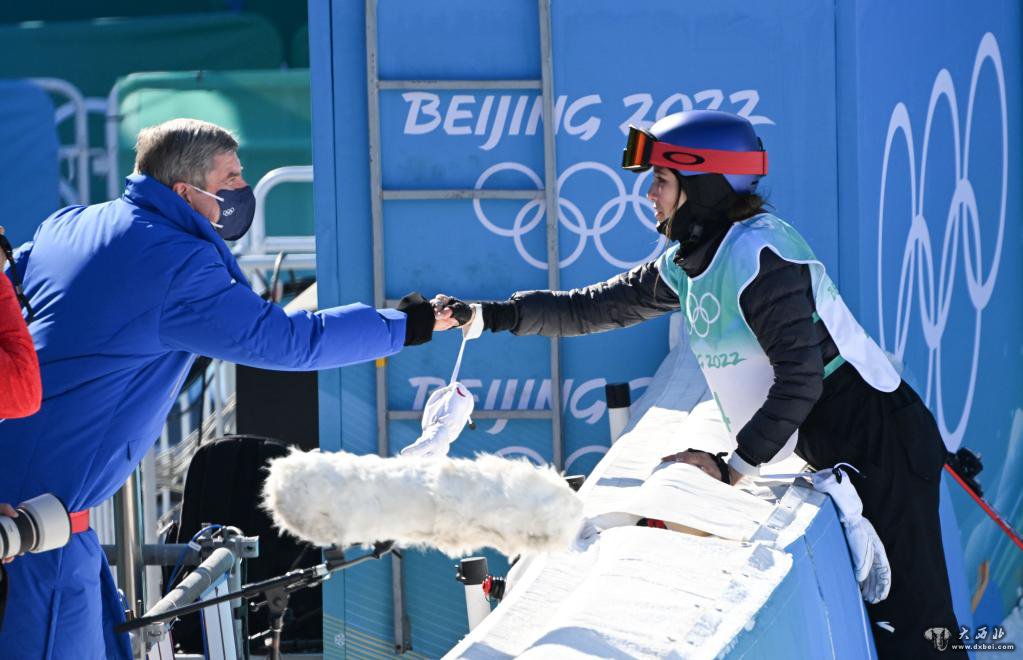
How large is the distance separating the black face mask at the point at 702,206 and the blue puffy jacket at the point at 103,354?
3.25 feet

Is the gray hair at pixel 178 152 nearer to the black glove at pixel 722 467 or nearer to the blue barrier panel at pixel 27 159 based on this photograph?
the black glove at pixel 722 467

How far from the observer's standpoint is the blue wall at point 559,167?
509 centimetres

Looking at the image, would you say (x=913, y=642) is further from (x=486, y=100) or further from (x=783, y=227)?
(x=486, y=100)

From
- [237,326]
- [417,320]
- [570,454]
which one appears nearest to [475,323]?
[417,320]

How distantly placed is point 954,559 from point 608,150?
209 centimetres

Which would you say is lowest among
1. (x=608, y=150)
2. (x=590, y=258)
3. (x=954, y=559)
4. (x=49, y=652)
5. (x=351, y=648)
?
(x=351, y=648)

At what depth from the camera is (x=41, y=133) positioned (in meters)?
10.8

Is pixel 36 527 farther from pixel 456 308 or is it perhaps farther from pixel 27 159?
pixel 27 159

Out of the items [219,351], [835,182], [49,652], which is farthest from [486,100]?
[49,652]

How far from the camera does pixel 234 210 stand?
302cm

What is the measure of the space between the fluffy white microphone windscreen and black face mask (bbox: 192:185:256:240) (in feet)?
3.61

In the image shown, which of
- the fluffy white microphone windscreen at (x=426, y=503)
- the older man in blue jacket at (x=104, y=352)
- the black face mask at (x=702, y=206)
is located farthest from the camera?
the black face mask at (x=702, y=206)

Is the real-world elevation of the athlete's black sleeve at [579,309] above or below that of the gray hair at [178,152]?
below

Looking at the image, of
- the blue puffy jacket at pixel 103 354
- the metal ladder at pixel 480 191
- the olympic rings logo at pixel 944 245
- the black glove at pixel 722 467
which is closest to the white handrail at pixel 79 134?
the metal ladder at pixel 480 191
